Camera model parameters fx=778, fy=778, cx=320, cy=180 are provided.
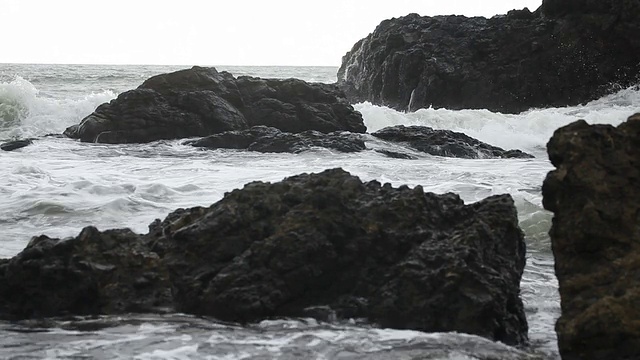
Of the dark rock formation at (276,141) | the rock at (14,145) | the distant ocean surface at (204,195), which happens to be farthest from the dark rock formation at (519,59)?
the rock at (14,145)

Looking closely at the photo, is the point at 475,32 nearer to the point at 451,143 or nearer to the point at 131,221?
the point at 451,143

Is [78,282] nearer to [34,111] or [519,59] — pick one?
[34,111]

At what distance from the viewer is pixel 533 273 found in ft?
16.8

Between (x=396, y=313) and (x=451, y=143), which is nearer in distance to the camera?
(x=396, y=313)

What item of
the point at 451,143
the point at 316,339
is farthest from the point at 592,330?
the point at 451,143

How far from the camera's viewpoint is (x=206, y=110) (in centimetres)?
1324

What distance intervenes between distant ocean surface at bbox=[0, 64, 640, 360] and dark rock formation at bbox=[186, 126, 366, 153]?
1.14ft

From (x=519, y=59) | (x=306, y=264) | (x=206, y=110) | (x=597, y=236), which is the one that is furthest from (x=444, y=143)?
(x=519, y=59)

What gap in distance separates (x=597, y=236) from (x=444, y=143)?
843cm

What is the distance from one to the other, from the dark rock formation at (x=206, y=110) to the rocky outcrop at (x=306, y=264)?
8811 mm

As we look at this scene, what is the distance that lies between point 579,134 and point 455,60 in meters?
19.1

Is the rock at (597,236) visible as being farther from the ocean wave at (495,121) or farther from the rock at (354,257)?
the ocean wave at (495,121)

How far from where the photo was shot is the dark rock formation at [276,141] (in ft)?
37.2

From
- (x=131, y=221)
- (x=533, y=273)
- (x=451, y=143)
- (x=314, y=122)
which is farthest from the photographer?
(x=314, y=122)
